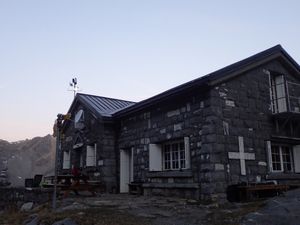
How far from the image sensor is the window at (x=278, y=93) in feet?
38.5

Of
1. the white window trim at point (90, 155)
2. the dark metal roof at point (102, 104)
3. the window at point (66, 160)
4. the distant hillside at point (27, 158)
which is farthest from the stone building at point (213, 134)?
the distant hillside at point (27, 158)

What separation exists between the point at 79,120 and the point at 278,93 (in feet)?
32.2

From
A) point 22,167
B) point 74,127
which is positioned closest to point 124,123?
point 74,127

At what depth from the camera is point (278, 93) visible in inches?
478

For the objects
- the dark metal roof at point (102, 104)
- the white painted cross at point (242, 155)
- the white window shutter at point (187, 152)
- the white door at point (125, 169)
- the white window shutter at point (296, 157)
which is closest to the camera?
the white painted cross at point (242, 155)

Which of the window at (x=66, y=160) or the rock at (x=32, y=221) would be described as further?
the window at (x=66, y=160)

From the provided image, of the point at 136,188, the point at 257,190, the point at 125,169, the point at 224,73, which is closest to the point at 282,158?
the point at 257,190

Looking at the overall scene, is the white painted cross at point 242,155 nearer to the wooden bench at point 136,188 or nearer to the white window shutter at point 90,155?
the wooden bench at point 136,188

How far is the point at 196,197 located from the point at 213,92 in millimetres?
3300

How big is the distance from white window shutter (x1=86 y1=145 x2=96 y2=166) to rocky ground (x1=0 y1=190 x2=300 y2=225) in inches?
252

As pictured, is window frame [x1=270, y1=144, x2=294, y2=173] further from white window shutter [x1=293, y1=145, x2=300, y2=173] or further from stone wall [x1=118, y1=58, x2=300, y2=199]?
stone wall [x1=118, y1=58, x2=300, y2=199]

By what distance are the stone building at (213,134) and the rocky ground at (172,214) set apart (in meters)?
1.56

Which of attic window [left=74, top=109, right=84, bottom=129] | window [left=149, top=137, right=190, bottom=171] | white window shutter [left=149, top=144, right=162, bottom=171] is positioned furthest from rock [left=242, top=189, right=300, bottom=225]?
attic window [left=74, top=109, right=84, bottom=129]

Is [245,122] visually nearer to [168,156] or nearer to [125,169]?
[168,156]
